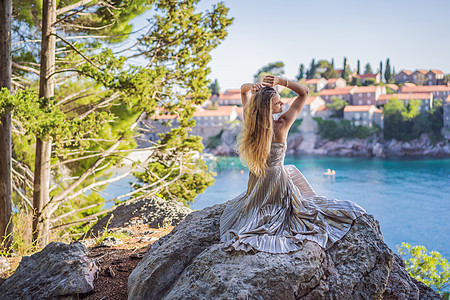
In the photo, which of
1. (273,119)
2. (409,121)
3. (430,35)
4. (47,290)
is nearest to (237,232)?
(273,119)

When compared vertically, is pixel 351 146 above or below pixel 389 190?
above

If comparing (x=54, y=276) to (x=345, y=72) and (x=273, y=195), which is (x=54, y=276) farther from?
(x=345, y=72)

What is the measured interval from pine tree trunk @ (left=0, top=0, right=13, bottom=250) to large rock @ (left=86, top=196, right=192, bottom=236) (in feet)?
4.07

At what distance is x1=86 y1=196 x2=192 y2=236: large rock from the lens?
543 centimetres

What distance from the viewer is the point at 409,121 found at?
49.5 metres

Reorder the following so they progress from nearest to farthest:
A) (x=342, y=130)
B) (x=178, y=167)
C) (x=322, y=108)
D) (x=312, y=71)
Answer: (x=178, y=167) < (x=342, y=130) < (x=322, y=108) < (x=312, y=71)

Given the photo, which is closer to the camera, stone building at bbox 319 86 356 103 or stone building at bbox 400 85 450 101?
stone building at bbox 400 85 450 101

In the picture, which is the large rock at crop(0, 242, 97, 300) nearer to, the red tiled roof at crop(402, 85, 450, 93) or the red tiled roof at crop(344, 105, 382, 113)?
the red tiled roof at crop(344, 105, 382, 113)

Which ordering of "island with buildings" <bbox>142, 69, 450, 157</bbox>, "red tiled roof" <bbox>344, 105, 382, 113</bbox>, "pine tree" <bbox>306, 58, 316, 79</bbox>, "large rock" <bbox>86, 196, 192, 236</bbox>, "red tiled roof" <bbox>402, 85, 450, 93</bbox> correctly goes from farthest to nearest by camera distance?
"pine tree" <bbox>306, 58, 316, 79</bbox>, "red tiled roof" <bbox>402, 85, 450, 93</bbox>, "red tiled roof" <bbox>344, 105, 382, 113</bbox>, "island with buildings" <bbox>142, 69, 450, 157</bbox>, "large rock" <bbox>86, 196, 192, 236</bbox>

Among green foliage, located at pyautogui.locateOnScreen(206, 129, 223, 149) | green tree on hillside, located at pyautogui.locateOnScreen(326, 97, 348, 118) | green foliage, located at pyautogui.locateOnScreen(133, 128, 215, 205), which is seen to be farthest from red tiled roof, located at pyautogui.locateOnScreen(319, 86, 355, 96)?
green foliage, located at pyautogui.locateOnScreen(133, 128, 215, 205)

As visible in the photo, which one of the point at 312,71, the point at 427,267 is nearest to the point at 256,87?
the point at 427,267

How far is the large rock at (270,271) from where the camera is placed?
2.44 m

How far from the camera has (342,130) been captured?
50.7m

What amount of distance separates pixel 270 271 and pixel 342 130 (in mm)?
50366
